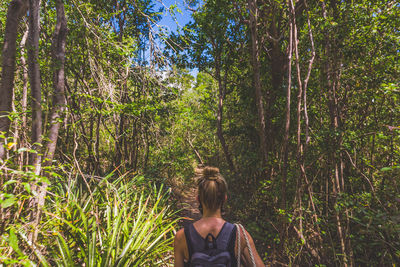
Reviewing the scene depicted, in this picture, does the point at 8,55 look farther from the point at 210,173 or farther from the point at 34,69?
the point at 210,173

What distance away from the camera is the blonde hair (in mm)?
1526

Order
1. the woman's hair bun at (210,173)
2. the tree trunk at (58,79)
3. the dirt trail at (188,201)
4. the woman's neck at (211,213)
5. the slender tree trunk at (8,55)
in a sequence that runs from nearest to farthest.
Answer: the woman's neck at (211,213)
the woman's hair bun at (210,173)
the slender tree trunk at (8,55)
the tree trunk at (58,79)
the dirt trail at (188,201)

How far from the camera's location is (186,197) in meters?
8.15

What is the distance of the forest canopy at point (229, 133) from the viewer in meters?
2.03

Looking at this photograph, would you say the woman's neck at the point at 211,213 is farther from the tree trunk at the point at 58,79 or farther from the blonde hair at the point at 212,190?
the tree trunk at the point at 58,79

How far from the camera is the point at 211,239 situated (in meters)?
1.39

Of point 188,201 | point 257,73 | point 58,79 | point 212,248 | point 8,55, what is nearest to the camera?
point 212,248

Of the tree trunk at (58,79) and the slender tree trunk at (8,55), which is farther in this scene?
the tree trunk at (58,79)

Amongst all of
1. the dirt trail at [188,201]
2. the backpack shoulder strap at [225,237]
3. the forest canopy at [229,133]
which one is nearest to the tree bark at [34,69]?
the forest canopy at [229,133]

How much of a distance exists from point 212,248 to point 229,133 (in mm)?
4678

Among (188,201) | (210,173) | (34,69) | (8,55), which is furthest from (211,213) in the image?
(188,201)

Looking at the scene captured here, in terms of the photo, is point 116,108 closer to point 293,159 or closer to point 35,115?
point 35,115

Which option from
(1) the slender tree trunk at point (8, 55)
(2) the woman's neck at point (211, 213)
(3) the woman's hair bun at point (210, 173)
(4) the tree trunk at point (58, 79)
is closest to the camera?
(2) the woman's neck at point (211, 213)

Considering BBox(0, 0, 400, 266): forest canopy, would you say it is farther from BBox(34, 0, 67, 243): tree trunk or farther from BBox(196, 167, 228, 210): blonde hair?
BBox(196, 167, 228, 210): blonde hair
